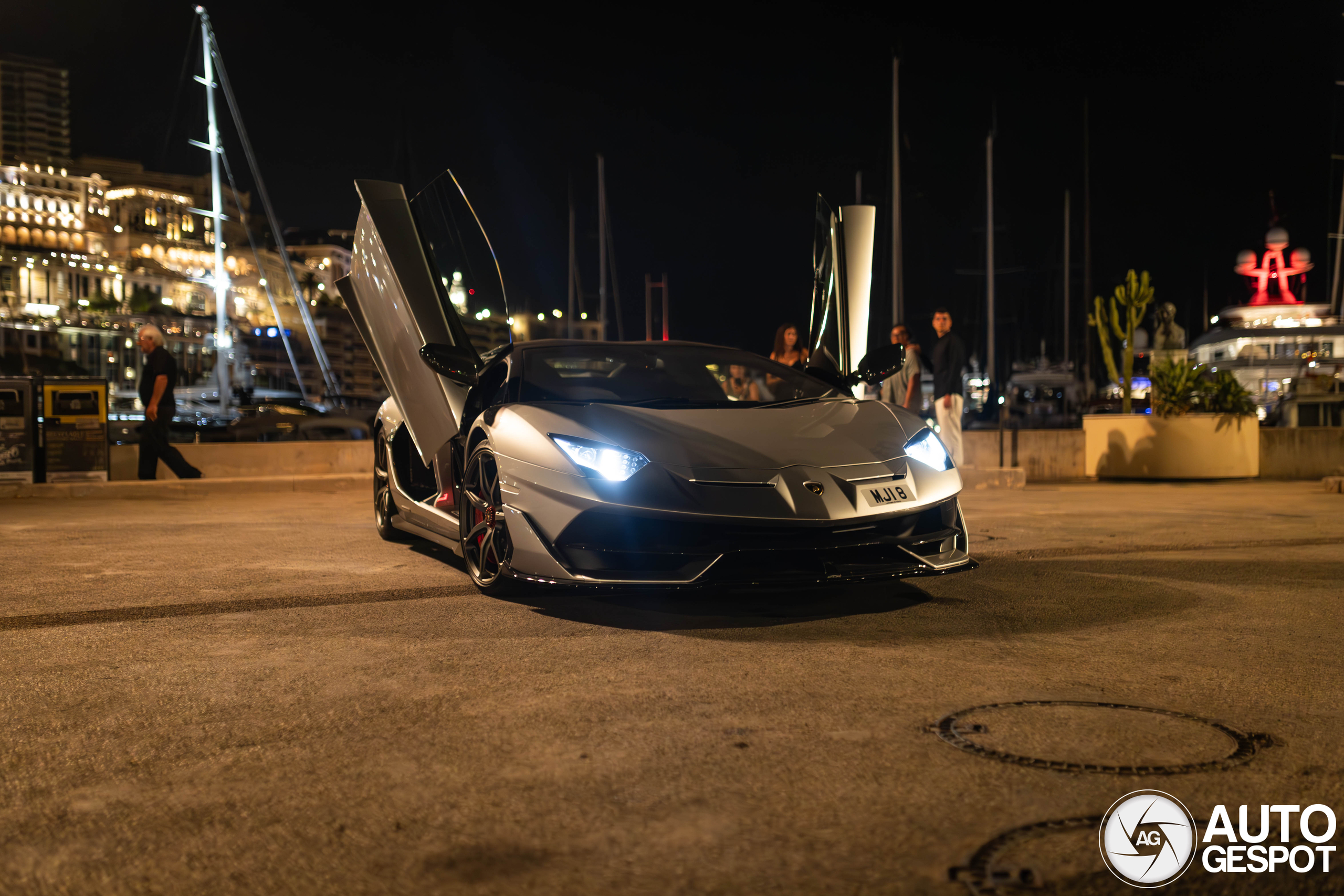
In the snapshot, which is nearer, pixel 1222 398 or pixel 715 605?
pixel 715 605

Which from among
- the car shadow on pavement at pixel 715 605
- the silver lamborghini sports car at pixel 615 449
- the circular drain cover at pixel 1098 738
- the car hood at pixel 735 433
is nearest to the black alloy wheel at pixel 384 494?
the silver lamborghini sports car at pixel 615 449

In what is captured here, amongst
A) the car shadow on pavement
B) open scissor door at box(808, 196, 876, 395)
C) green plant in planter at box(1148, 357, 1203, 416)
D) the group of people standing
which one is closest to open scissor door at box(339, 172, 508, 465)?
the car shadow on pavement

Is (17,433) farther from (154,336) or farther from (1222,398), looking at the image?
(1222,398)

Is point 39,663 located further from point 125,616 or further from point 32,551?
point 32,551

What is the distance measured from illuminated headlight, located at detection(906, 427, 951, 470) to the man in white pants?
19.3 feet

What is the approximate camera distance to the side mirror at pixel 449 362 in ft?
18.4

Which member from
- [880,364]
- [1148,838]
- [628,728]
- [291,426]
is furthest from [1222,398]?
[291,426]

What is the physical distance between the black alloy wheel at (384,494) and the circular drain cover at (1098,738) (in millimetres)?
4783

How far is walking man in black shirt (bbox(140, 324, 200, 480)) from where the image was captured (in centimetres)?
1163

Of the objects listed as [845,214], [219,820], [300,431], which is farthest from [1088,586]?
[300,431]

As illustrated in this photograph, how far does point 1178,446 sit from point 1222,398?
3.34ft

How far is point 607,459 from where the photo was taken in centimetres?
449

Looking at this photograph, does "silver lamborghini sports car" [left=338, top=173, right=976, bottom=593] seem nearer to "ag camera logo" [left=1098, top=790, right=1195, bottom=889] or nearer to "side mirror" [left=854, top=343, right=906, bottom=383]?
"side mirror" [left=854, top=343, right=906, bottom=383]

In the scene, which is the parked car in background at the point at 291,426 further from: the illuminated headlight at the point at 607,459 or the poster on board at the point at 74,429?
the illuminated headlight at the point at 607,459
